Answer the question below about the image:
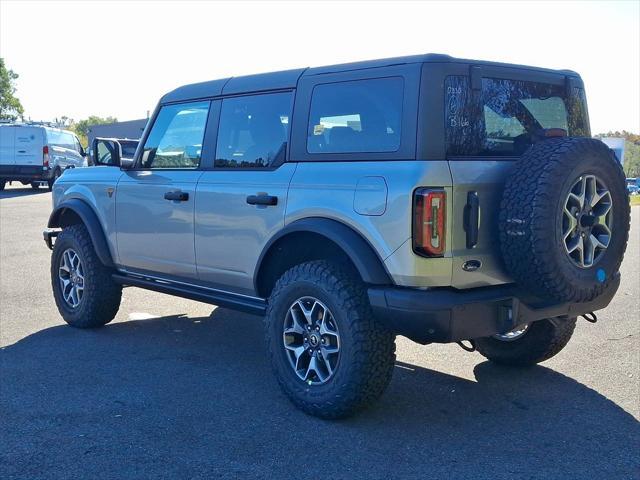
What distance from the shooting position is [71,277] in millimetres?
6496

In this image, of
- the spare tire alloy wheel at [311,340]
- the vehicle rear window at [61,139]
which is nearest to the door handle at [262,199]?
the spare tire alloy wheel at [311,340]

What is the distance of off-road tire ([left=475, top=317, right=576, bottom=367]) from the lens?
198 inches

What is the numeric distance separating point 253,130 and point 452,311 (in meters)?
1.99

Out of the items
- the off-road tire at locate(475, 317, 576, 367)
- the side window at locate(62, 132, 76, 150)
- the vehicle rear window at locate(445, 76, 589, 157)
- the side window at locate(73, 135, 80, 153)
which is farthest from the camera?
the side window at locate(73, 135, 80, 153)

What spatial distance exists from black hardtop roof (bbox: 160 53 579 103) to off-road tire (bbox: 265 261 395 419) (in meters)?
1.18

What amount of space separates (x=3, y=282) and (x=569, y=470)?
6.67 metres

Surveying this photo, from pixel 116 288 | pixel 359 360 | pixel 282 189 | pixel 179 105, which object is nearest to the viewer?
pixel 359 360

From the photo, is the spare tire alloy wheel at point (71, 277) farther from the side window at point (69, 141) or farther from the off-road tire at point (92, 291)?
the side window at point (69, 141)

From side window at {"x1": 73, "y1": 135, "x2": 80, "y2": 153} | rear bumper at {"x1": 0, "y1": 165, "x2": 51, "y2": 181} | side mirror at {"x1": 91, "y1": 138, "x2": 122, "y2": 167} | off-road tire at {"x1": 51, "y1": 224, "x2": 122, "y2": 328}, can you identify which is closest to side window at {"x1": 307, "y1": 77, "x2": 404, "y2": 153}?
side mirror at {"x1": 91, "y1": 138, "x2": 122, "y2": 167}

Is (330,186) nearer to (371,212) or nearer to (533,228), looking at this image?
(371,212)

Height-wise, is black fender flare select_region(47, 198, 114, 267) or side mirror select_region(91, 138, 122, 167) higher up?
side mirror select_region(91, 138, 122, 167)

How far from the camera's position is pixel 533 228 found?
374cm

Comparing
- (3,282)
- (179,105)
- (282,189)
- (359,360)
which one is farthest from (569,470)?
(3,282)

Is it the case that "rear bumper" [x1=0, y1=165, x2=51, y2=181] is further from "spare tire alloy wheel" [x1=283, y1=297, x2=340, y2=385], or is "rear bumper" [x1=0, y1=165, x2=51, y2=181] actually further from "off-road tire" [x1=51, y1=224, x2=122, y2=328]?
"spare tire alloy wheel" [x1=283, y1=297, x2=340, y2=385]
